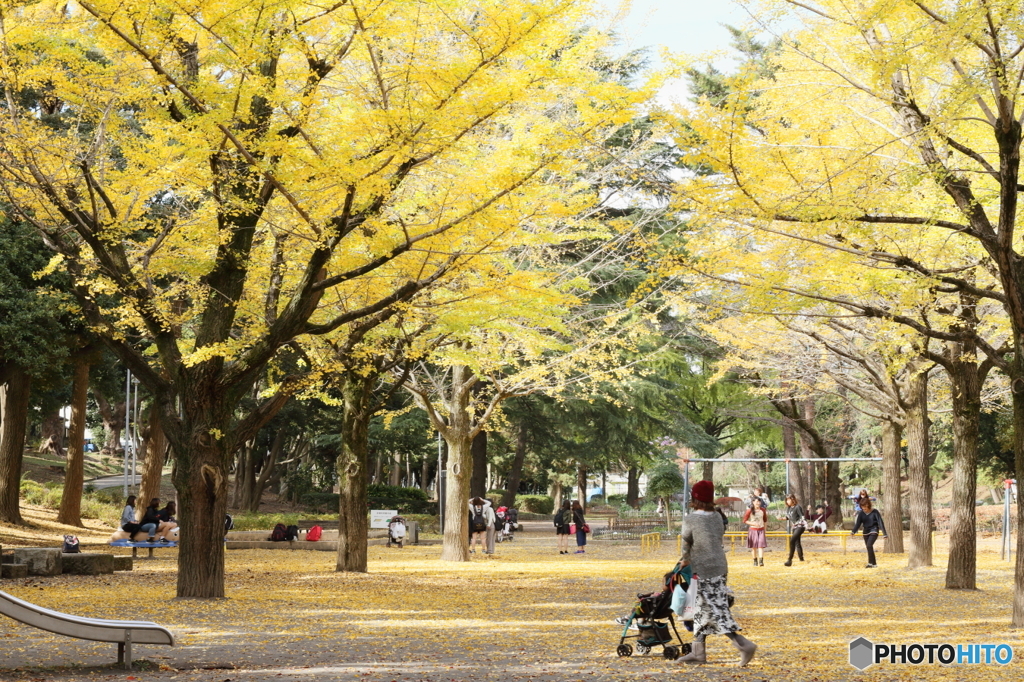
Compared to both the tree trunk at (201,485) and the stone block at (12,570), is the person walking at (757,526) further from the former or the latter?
the stone block at (12,570)

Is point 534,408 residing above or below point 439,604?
above

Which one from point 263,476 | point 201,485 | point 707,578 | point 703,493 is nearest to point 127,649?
point 707,578

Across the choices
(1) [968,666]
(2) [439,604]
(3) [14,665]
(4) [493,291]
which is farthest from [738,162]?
(3) [14,665]

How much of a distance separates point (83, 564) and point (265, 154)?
8.97 meters

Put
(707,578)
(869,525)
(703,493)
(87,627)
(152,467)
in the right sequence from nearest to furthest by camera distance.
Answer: (87,627), (707,578), (703,493), (869,525), (152,467)

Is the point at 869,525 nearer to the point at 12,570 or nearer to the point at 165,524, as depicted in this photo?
the point at 165,524

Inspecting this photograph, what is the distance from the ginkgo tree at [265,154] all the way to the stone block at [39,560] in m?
4.30

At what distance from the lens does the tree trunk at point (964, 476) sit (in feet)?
53.0

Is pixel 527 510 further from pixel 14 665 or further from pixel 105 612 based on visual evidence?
pixel 14 665

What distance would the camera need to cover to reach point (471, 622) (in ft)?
39.9

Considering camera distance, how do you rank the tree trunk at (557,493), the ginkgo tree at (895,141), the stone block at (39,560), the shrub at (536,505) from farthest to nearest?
1. the tree trunk at (557,493)
2. the shrub at (536,505)
3. the stone block at (39,560)
4. the ginkgo tree at (895,141)

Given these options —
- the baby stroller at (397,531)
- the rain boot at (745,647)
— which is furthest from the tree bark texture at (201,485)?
the baby stroller at (397,531)

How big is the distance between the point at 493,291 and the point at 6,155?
6274 millimetres

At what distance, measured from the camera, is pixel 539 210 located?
12.7 m
